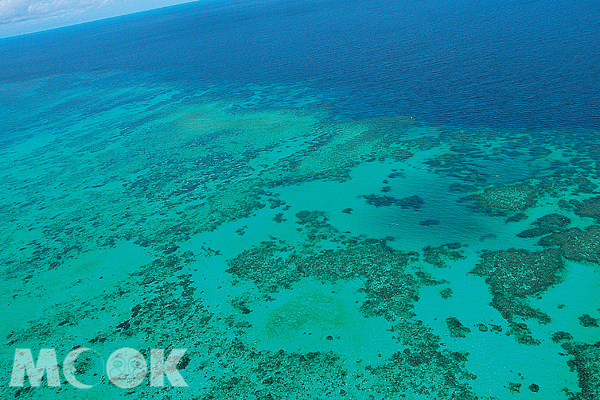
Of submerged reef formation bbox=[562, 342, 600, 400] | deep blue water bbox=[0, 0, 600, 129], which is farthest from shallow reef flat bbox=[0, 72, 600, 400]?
deep blue water bbox=[0, 0, 600, 129]

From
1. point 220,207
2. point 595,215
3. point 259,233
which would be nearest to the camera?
point 595,215

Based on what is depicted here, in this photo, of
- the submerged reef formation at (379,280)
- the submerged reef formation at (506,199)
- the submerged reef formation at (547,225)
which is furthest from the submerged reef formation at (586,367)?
the submerged reef formation at (506,199)

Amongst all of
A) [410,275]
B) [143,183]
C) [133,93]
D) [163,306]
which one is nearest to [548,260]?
[410,275]

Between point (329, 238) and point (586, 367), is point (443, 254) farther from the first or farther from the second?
point (586, 367)

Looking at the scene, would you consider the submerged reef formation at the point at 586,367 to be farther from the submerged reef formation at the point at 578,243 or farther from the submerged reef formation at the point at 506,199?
the submerged reef formation at the point at 506,199

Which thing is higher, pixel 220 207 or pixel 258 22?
pixel 258 22

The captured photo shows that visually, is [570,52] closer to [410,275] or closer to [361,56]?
[361,56]
